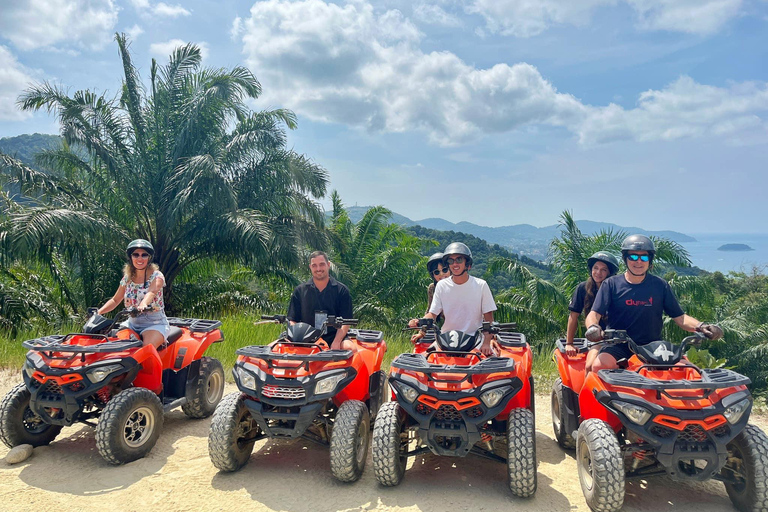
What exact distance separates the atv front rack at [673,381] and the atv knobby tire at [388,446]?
1.57m

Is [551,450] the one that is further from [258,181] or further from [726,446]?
[258,181]

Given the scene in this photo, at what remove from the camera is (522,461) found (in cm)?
397

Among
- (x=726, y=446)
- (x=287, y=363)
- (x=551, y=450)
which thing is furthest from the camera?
(x=551, y=450)

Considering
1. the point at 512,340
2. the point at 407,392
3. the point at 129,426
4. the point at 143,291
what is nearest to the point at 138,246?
the point at 143,291

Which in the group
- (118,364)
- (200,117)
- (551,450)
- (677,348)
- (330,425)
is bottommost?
(551,450)

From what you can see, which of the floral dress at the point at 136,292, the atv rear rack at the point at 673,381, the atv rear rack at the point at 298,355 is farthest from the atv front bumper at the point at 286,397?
the atv rear rack at the point at 673,381

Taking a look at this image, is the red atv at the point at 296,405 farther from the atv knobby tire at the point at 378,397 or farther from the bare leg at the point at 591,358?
the bare leg at the point at 591,358

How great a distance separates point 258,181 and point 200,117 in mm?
1896

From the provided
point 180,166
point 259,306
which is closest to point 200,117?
point 180,166

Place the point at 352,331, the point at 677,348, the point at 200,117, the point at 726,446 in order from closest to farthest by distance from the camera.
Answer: the point at 726,446
the point at 677,348
the point at 352,331
the point at 200,117

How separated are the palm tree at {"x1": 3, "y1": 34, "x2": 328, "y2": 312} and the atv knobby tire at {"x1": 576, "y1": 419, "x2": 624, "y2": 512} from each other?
8747 mm

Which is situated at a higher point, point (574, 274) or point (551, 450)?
point (574, 274)

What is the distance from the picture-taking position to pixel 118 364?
15.6 ft

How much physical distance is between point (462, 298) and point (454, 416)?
146 centimetres
